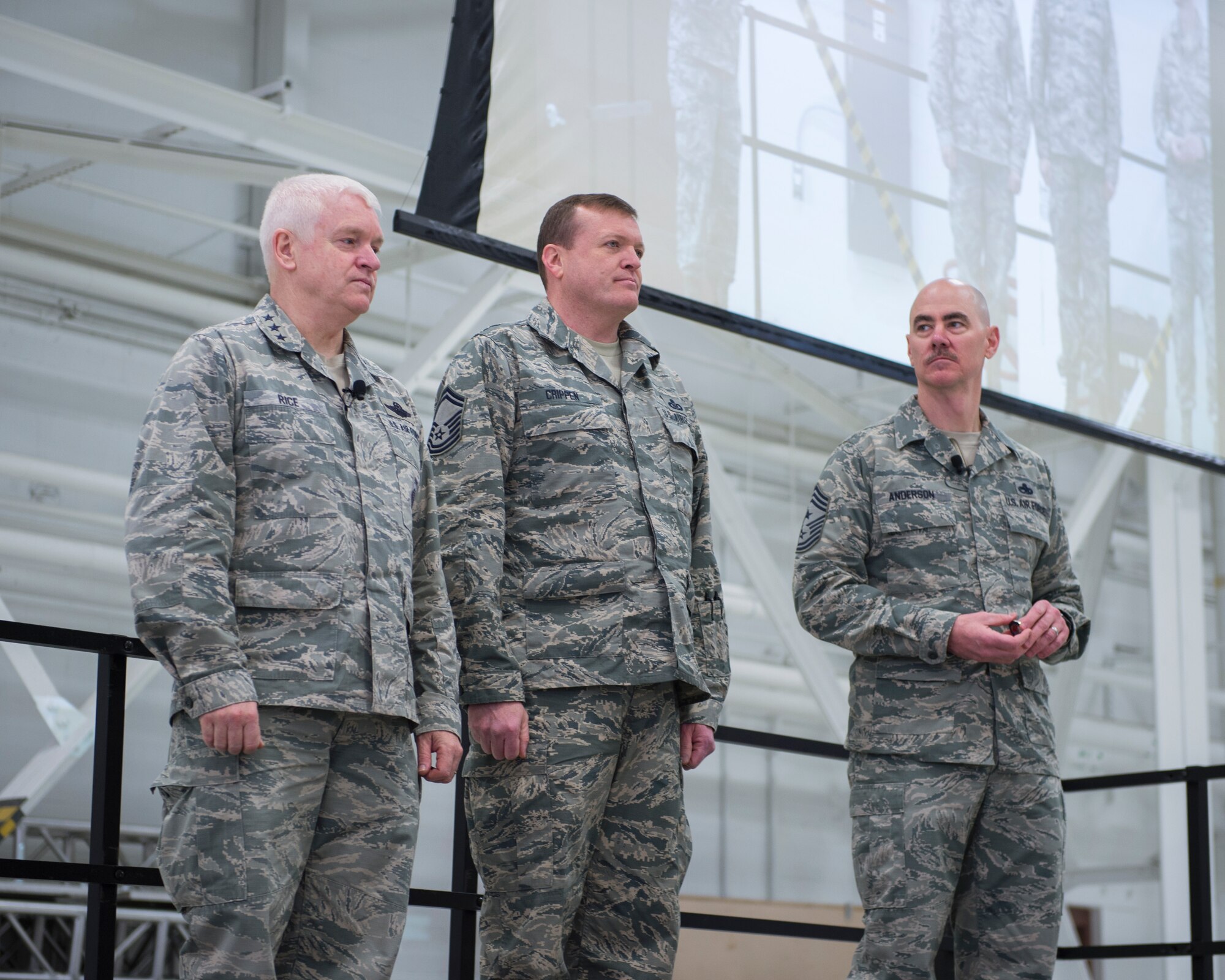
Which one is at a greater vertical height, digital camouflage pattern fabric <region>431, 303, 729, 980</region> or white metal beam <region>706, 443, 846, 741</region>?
white metal beam <region>706, 443, 846, 741</region>

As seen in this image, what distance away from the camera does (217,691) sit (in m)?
1.65

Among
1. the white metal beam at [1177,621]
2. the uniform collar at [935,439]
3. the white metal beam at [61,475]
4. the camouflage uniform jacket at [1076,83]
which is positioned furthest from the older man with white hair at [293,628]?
the white metal beam at [61,475]

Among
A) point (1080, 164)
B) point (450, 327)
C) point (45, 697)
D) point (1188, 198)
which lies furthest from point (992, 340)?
point (45, 697)

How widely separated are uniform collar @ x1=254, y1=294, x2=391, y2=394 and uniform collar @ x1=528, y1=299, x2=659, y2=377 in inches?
14.3

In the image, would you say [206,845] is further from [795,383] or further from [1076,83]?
[795,383]

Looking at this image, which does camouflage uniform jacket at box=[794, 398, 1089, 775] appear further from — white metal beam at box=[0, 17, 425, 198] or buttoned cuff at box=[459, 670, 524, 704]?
white metal beam at box=[0, 17, 425, 198]

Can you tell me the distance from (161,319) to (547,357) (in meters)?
6.30

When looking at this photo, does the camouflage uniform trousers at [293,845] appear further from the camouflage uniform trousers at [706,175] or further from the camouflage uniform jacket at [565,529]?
the camouflage uniform trousers at [706,175]

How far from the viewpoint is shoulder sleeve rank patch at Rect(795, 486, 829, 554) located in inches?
102

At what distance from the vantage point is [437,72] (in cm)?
781

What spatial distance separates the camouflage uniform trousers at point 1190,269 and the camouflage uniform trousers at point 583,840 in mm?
3549

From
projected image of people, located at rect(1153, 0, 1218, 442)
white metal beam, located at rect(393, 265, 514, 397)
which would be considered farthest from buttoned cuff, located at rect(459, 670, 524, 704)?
white metal beam, located at rect(393, 265, 514, 397)

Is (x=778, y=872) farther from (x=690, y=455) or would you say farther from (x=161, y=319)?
(x=690, y=455)

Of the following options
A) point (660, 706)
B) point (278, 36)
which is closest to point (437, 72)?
point (278, 36)
